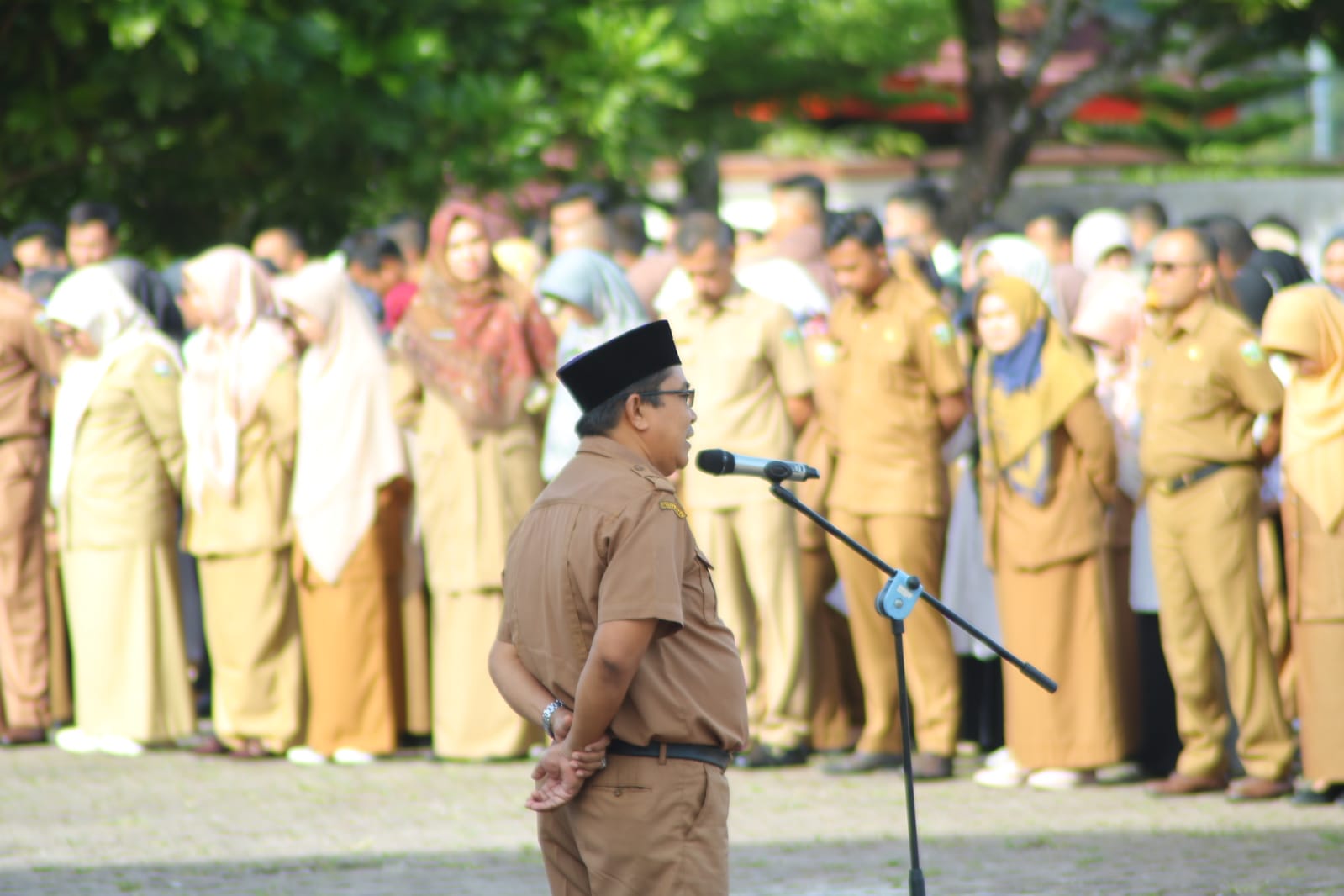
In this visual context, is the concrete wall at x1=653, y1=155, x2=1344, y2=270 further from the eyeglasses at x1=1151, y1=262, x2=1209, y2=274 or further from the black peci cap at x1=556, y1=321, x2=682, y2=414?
the black peci cap at x1=556, y1=321, x2=682, y2=414

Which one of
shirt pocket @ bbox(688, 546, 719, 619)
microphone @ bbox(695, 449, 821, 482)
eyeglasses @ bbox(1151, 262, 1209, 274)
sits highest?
eyeglasses @ bbox(1151, 262, 1209, 274)

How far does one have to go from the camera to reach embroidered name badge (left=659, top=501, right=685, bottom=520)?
4379 mm

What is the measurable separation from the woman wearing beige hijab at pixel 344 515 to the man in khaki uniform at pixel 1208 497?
3464 mm

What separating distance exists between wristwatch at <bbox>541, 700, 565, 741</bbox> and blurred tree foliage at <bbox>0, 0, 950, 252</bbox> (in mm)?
7852

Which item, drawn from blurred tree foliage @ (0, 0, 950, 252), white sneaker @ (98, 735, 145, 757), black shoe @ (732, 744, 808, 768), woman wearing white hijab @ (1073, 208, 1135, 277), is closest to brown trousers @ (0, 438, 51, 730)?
white sneaker @ (98, 735, 145, 757)

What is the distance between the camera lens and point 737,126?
24.6 meters

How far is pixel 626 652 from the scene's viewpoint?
4293mm

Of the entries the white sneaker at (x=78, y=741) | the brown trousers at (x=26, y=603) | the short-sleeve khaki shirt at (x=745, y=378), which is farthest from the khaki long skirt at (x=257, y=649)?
the short-sleeve khaki shirt at (x=745, y=378)

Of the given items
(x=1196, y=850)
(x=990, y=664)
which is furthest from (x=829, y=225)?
(x=1196, y=850)

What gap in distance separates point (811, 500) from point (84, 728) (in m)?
3.71

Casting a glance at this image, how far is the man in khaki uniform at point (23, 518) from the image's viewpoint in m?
10.1

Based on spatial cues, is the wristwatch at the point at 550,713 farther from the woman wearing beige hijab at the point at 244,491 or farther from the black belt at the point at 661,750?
the woman wearing beige hijab at the point at 244,491

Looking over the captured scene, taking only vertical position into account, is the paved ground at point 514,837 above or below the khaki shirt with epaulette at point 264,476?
below

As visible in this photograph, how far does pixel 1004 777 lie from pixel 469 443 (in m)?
2.78
